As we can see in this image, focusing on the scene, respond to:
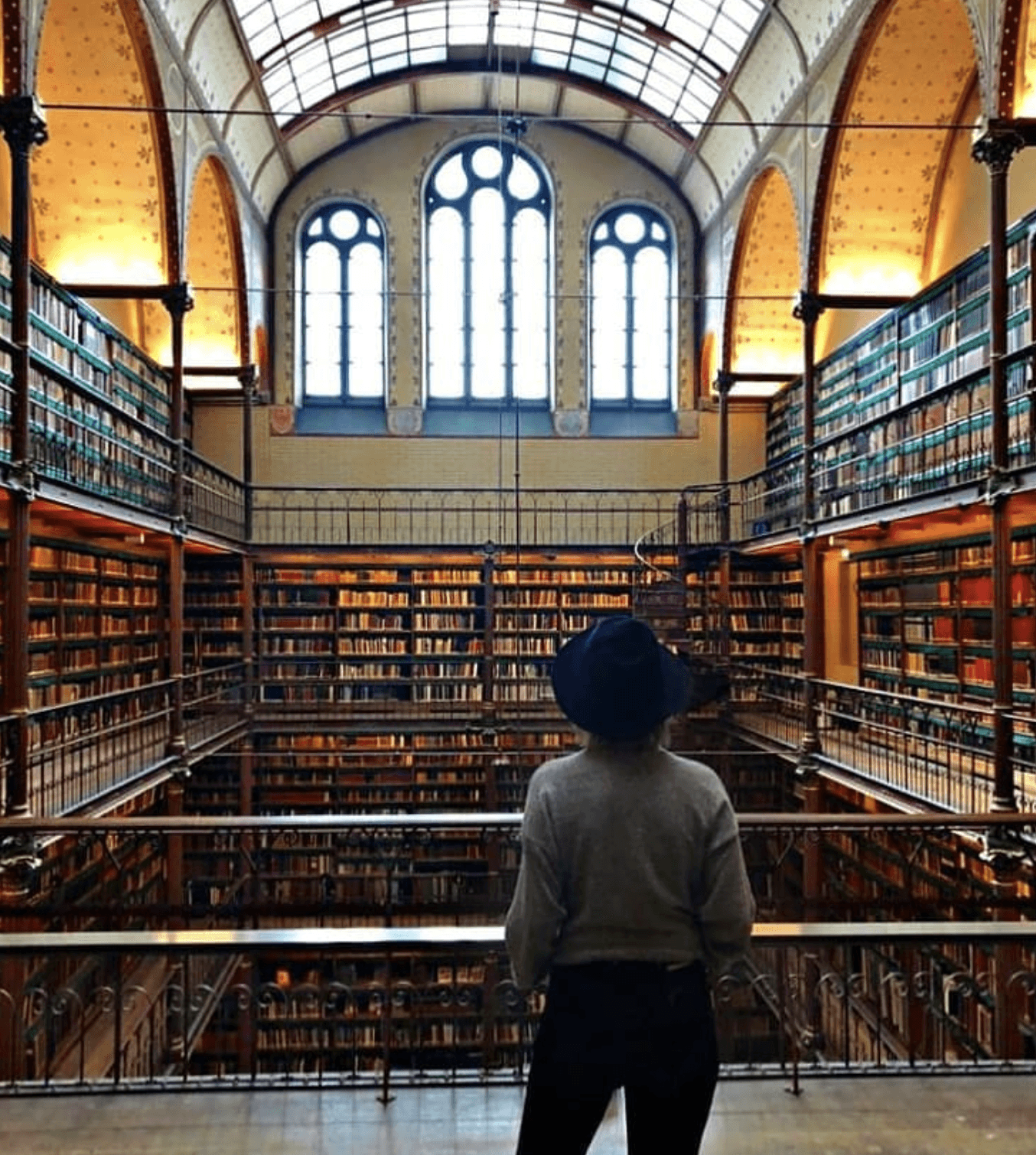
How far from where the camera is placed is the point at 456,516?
1345cm

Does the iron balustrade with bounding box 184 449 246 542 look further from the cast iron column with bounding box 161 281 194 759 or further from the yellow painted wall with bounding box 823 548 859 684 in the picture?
the yellow painted wall with bounding box 823 548 859 684

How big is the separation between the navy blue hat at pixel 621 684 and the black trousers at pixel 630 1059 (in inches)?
15.3

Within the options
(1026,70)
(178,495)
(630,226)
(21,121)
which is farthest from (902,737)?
(630,226)

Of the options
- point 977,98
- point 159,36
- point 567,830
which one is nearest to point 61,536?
point 159,36

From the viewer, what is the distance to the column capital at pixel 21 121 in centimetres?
611

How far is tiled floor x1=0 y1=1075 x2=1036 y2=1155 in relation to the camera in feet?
7.65

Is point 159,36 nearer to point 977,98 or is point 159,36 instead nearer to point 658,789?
point 977,98

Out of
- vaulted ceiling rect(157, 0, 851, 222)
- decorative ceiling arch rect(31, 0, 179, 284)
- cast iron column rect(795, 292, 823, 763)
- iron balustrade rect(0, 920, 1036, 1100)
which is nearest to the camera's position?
iron balustrade rect(0, 920, 1036, 1100)

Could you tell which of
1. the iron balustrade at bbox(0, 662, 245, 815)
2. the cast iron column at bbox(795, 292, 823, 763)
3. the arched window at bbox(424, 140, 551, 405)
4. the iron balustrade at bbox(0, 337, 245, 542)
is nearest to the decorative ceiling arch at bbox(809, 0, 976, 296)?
the cast iron column at bbox(795, 292, 823, 763)

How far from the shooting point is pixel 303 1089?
2.58 meters

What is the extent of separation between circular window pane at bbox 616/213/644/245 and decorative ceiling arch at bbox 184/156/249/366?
524 cm

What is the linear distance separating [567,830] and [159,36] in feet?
30.9

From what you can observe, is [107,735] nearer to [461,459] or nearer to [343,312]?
[461,459]

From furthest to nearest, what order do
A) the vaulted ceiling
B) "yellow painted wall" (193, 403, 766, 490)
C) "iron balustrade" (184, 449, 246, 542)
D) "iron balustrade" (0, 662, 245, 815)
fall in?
"yellow painted wall" (193, 403, 766, 490)
"iron balustrade" (184, 449, 246, 542)
the vaulted ceiling
"iron balustrade" (0, 662, 245, 815)
